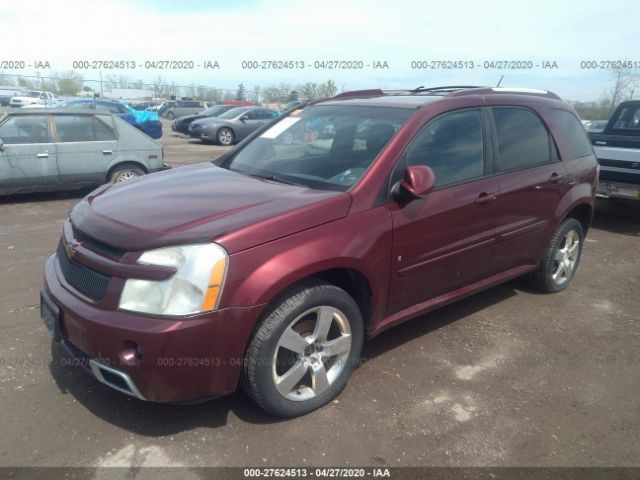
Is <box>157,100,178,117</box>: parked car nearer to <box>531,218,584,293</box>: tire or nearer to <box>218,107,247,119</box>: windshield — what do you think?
<box>218,107,247,119</box>: windshield

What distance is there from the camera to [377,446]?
2658 millimetres

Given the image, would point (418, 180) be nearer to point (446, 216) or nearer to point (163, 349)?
point (446, 216)

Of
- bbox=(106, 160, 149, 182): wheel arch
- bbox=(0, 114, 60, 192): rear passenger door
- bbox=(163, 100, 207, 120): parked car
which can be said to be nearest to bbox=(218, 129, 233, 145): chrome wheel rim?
bbox=(106, 160, 149, 182): wheel arch

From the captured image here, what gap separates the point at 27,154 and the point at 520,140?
7201 millimetres

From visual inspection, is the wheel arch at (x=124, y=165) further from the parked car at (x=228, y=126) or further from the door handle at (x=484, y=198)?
the parked car at (x=228, y=126)

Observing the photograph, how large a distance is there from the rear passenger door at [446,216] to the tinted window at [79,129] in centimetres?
668

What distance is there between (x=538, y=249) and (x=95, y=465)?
12.0 ft

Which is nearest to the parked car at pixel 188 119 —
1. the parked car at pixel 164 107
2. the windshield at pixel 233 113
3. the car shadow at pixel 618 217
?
the windshield at pixel 233 113

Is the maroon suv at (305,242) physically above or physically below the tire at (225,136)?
above

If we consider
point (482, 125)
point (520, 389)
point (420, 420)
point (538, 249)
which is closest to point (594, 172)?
point (538, 249)

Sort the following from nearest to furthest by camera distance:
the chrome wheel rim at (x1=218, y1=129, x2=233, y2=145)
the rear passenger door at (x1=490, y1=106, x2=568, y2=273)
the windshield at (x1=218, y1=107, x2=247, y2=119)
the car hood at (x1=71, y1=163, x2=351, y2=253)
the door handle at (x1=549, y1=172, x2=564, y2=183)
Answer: the car hood at (x1=71, y1=163, x2=351, y2=253), the rear passenger door at (x1=490, y1=106, x2=568, y2=273), the door handle at (x1=549, y1=172, x2=564, y2=183), the chrome wheel rim at (x1=218, y1=129, x2=233, y2=145), the windshield at (x1=218, y1=107, x2=247, y2=119)

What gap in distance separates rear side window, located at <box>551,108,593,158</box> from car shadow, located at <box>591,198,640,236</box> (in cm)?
324

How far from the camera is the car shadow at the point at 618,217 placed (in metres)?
7.48

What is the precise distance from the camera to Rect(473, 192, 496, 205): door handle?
3493 mm
